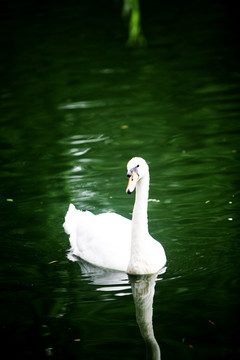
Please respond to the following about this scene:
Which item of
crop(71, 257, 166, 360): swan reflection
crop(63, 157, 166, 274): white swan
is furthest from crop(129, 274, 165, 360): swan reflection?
crop(63, 157, 166, 274): white swan

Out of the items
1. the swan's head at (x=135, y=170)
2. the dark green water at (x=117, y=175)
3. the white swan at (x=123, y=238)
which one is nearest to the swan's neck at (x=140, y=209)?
the white swan at (x=123, y=238)

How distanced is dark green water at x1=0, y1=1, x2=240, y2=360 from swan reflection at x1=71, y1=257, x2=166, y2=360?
0.13 feet

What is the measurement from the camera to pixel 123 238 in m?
8.05

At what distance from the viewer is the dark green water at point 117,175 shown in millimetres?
6645

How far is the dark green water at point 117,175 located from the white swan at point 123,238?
0.69 feet

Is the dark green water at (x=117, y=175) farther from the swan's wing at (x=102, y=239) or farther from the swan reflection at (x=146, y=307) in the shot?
the swan's wing at (x=102, y=239)

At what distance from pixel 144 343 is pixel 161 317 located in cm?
48

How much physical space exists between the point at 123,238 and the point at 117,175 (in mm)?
2683

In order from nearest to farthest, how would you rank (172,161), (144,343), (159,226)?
1. (144,343)
2. (159,226)
3. (172,161)

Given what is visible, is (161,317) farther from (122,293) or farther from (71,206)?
(71,206)

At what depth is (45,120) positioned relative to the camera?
14.0m

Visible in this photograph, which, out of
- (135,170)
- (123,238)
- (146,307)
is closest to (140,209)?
(135,170)

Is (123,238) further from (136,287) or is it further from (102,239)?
(136,287)

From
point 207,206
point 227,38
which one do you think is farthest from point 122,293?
point 227,38
